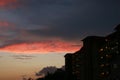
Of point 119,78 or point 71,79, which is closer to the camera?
point 119,78

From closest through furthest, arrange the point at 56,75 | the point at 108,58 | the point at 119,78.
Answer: the point at 119,78 → the point at 56,75 → the point at 108,58

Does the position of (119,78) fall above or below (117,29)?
below

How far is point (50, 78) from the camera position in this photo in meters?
199

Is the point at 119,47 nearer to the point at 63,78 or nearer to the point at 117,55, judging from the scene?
the point at 117,55

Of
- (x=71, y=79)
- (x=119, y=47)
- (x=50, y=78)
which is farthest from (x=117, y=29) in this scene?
(x=50, y=78)

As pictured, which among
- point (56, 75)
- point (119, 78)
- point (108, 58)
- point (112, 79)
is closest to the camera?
point (119, 78)

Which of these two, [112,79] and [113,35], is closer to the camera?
[112,79]

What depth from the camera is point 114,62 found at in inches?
6993

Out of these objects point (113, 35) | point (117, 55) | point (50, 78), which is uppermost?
point (113, 35)

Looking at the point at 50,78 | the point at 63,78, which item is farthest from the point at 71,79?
the point at 50,78

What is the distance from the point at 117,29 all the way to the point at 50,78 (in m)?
51.4

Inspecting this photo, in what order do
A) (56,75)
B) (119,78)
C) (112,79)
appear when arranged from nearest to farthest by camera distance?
(119,78) → (112,79) → (56,75)

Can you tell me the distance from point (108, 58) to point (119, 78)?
37.1 meters

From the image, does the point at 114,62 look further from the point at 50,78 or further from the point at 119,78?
the point at 50,78
